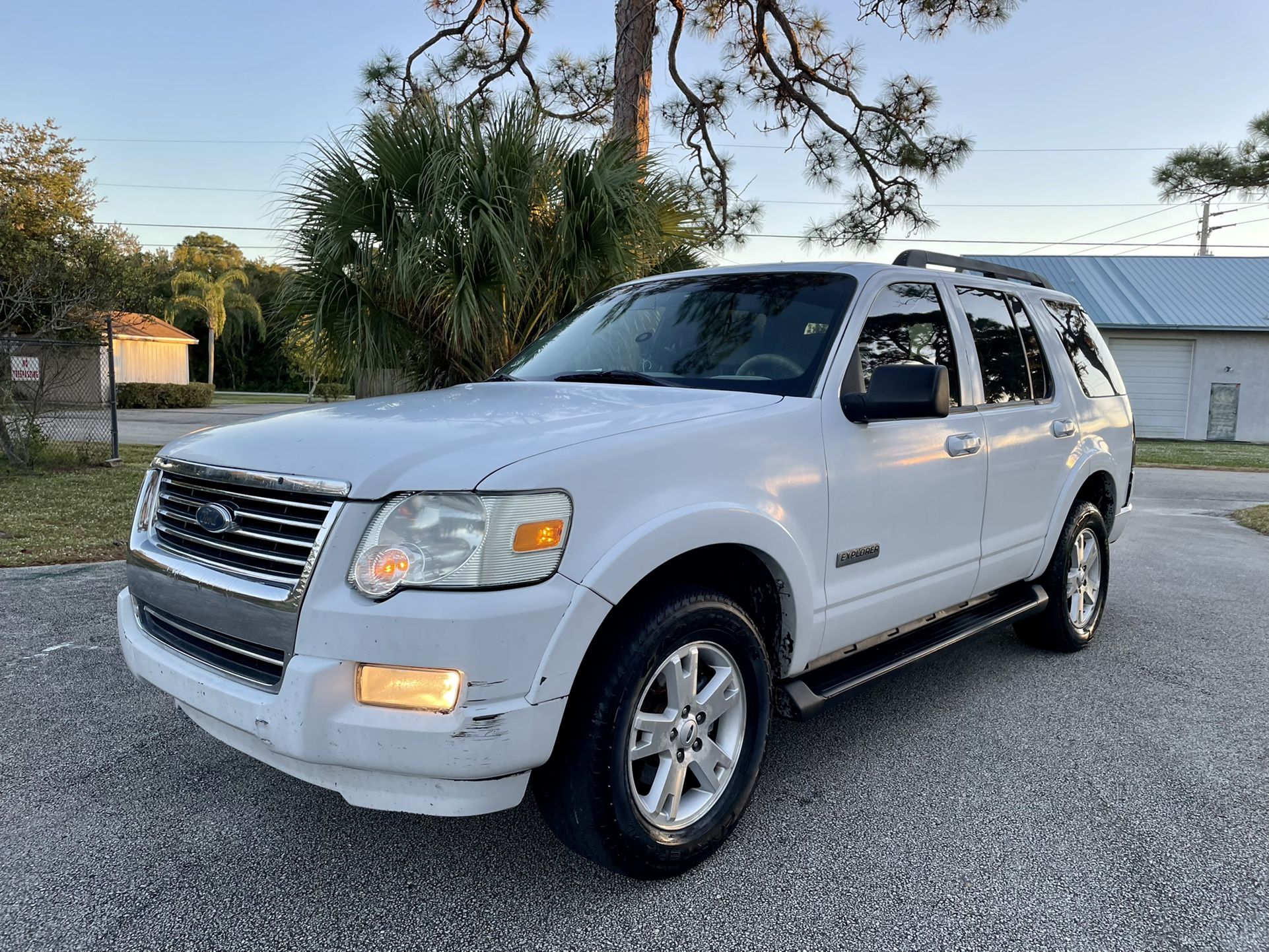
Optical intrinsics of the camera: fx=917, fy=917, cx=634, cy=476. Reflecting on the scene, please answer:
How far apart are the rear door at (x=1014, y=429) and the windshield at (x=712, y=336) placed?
3.22 ft

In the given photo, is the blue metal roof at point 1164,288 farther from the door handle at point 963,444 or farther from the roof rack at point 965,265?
the door handle at point 963,444

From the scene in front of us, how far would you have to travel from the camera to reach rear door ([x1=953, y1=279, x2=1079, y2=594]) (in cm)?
406

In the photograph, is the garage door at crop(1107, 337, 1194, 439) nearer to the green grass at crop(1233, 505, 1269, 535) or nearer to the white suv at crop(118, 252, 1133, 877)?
the green grass at crop(1233, 505, 1269, 535)

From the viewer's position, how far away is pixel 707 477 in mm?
2689

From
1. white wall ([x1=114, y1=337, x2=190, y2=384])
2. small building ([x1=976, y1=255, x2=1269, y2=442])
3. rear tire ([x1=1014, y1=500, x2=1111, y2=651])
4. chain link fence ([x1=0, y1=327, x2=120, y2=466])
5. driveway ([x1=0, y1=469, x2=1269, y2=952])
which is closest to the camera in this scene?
driveway ([x1=0, y1=469, x2=1269, y2=952])

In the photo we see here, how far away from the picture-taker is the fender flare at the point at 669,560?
7.54 feet

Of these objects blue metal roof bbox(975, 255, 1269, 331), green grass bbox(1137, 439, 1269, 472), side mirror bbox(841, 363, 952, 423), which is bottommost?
green grass bbox(1137, 439, 1269, 472)

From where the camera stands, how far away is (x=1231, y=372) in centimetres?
2452

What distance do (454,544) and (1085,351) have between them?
4257mm

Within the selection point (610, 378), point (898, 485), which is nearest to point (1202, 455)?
point (898, 485)

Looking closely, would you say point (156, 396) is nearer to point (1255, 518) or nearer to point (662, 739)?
point (1255, 518)

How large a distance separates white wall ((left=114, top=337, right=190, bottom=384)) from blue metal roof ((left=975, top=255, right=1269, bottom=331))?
34.4 meters

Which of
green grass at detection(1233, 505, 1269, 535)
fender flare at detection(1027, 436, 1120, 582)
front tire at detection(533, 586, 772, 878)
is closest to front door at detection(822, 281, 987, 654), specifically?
front tire at detection(533, 586, 772, 878)

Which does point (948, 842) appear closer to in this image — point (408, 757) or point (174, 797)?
point (408, 757)
